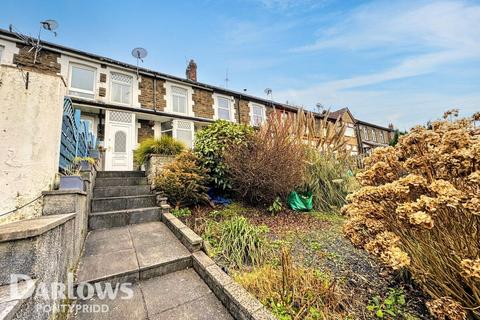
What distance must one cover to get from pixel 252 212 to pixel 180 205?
1698 millimetres

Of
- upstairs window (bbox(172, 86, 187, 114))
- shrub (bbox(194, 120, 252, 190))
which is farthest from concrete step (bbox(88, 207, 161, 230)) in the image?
upstairs window (bbox(172, 86, 187, 114))

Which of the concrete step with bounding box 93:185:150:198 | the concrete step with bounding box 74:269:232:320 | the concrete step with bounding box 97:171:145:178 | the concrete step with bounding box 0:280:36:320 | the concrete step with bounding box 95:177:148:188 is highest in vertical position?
the concrete step with bounding box 97:171:145:178

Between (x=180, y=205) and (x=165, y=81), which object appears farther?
(x=165, y=81)

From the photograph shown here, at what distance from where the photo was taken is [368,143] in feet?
73.1

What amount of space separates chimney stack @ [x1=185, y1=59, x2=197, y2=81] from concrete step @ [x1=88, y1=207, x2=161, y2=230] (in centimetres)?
1118

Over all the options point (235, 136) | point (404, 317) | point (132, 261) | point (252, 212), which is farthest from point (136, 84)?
point (404, 317)

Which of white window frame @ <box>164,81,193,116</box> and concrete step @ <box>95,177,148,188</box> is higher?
white window frame @ <box>164,81,193,116</box>

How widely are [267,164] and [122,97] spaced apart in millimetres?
8784

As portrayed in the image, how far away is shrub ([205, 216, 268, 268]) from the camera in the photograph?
8.63 ft

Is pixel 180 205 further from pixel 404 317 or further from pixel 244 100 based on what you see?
pixel 244 100

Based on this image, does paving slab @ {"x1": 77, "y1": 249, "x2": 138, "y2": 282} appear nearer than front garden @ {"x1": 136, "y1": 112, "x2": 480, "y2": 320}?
No

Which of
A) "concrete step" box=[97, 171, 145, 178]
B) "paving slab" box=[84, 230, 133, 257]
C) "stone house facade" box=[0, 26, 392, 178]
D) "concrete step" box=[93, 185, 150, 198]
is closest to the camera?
"paving slab" box=[84, 230, 133, 257]

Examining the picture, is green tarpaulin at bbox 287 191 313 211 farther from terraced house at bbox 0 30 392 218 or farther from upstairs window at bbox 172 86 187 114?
upstairs window at bbox 172 86 187 114

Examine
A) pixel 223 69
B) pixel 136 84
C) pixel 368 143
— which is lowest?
pixel 368 143
